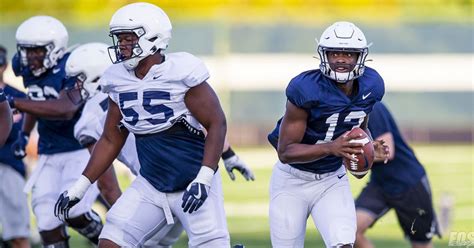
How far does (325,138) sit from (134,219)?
1106 millimetres

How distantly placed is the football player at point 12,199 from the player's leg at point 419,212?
2.64 meters

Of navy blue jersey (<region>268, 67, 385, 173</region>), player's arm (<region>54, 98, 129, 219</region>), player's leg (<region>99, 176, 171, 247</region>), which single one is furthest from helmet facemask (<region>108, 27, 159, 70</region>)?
navy blue jersey (<region>268, 67, 385, 173</region>)


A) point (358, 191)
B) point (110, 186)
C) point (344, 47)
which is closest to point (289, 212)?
point (344, 47)

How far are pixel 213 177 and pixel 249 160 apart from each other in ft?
39.3

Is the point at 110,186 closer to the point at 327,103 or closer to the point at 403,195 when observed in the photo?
the point at 327,103

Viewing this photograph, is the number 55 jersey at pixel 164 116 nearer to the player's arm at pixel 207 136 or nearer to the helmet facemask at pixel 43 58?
the player's arm at pixel 207 136

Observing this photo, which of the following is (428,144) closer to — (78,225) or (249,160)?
(249,160)

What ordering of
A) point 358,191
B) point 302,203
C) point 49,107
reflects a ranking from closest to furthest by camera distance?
point 302,203
point 49,107
point 358,191

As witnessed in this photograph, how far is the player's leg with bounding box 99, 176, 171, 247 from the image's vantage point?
19.7 ft

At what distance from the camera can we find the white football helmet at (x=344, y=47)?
240 inches

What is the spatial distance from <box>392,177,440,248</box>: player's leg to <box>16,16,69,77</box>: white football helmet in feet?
8.32

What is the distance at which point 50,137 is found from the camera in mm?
7953

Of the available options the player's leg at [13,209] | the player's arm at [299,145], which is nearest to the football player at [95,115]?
the player's arm at [299,145]

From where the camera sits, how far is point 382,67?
19844 mm
